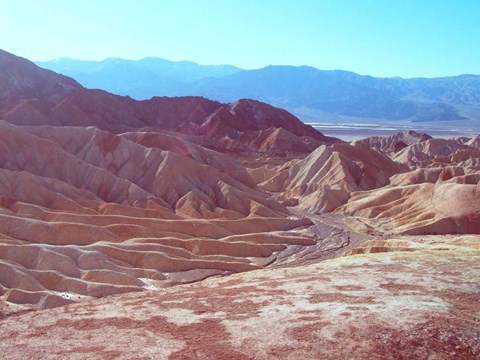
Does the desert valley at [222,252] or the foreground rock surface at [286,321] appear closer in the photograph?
the foreground rock surface at [286,321]

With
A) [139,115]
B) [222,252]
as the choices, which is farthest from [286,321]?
[139,115]

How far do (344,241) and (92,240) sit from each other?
27.1 metres

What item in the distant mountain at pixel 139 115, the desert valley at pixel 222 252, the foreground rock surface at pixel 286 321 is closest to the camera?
the foreground rock surface at pixel 286 321

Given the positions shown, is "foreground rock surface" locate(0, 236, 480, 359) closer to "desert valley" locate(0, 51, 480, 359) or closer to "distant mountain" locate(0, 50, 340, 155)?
"desert valley" locate(0, 51, 480, 359)

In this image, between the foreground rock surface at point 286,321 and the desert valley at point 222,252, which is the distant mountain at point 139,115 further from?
the foreground rock surface at point 286,321

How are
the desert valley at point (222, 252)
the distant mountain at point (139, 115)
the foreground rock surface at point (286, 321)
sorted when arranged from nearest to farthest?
1. the foreground rock surface at point (286, 321)
2. the desert valley at point (222, 252)
3. the distant mountain at point (139, 115)

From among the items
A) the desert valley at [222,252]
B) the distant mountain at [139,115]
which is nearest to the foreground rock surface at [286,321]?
the desert valley at [222,252]

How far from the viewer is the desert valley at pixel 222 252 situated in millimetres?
22125

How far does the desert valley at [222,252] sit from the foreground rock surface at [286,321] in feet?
0.34

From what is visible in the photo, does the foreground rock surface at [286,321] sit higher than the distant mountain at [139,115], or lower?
lower

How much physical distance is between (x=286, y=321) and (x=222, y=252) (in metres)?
31.4

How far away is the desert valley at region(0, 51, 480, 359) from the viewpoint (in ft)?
72.6

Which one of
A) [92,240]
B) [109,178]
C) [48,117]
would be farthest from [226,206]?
[48,117]

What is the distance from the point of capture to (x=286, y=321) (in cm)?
2358
